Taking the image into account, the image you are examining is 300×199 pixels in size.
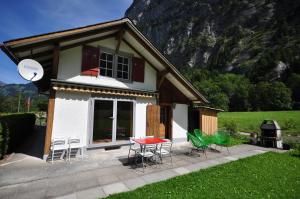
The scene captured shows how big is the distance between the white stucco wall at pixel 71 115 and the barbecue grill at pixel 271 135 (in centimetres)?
1162

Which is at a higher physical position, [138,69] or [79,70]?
[138,69]

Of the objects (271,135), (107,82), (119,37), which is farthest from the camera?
(271,135)

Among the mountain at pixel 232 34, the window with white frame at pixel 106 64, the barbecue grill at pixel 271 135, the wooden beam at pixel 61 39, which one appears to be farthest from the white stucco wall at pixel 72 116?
the mountain at pixel 232 34

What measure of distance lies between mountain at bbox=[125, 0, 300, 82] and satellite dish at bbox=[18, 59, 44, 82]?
83831 mm

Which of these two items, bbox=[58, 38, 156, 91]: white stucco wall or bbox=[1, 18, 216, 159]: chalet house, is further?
bbox=[58, 38, 156, 91]: white stucco wall

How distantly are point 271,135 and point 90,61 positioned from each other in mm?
12454

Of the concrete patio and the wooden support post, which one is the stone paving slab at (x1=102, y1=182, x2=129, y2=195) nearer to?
the concrete patio

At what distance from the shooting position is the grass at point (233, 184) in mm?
4777

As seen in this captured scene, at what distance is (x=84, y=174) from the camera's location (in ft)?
19.8

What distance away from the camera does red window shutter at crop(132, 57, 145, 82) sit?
10539 millimetres

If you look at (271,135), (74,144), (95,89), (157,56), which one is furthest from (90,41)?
(271,135)

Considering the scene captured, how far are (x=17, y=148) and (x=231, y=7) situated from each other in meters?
125

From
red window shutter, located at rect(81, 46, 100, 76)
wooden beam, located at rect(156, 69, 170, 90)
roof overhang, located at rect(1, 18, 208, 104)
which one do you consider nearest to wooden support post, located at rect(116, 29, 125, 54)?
roof overhang, located at rect(1, 18, 208, 104)

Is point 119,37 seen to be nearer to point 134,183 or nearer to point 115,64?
point 115,64
